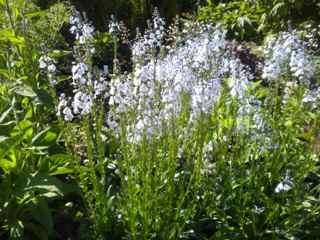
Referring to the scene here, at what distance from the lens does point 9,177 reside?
3.45 metres

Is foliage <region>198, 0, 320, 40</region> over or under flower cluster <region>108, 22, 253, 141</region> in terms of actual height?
under

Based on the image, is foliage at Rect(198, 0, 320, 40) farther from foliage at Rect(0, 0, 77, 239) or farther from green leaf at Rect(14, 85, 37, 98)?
green leaf at Rect(14, 85, 37, 98)

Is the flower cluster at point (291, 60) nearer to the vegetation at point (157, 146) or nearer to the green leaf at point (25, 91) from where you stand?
the vegetation at point (157, 146)

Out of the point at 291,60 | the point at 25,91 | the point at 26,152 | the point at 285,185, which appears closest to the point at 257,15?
the point at 291,60

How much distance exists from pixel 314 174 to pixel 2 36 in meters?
2.67

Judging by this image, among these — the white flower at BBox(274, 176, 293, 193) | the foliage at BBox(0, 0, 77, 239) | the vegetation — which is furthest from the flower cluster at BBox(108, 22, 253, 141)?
the white flower at BBox(274, 176, 293, 193)

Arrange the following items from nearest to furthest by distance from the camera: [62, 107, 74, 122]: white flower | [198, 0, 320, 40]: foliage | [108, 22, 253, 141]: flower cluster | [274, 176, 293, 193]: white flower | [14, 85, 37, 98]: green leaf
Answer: [62, 107, 74, 122]: white flower
[108, 22, 253, 141]: flower cluster
[274, 176, 293, 193]: white flower
[14, 85, 37, 98]: green leaf
[198, 0, 320, 40]: foliage

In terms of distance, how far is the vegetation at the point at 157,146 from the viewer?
3.22 m

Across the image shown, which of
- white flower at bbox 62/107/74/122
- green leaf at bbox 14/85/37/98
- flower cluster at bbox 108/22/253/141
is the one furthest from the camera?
green leaf at bbox 14/85/37/98

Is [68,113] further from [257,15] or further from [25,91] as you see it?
[257,15]

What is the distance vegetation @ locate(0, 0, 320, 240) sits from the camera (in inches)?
127

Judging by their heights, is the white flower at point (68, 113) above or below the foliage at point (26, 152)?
above

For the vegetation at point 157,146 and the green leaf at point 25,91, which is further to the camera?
the green leaf at point 25,91

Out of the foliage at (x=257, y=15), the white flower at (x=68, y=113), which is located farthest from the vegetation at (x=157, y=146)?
the foliage at (x=257, y=15)
